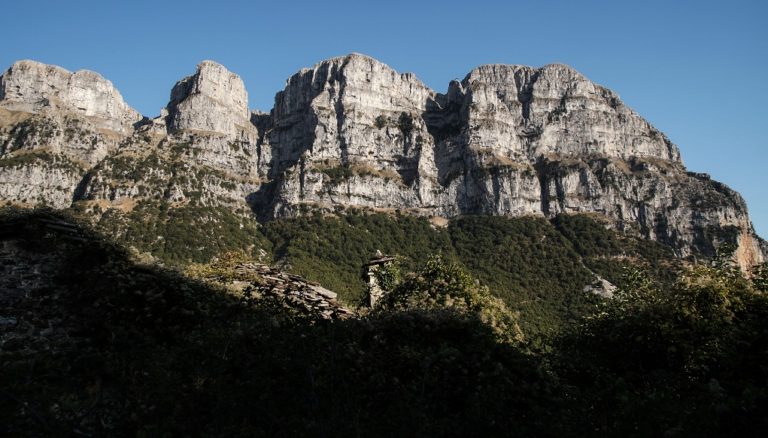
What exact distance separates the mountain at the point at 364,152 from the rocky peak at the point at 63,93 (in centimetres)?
44

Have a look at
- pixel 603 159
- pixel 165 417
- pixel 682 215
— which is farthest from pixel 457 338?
pixel 603 159

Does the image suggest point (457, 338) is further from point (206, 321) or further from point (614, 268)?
point (614, 268)

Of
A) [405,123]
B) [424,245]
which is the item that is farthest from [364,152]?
[424,245]

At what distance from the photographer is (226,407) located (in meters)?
7.83

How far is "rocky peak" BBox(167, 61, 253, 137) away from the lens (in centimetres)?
16550

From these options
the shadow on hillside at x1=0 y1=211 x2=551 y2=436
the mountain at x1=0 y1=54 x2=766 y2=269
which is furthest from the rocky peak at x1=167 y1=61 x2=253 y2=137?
the shadow on hillside at x1=0 y1=211 x2=551 y2=436

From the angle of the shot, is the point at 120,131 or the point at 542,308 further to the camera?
the point at 120,131

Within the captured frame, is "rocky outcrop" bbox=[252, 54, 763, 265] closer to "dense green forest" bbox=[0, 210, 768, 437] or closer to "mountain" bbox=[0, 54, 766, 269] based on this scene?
"mountain" bbox=[0, 54, 766, 269]

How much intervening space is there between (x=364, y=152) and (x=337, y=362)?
155 m

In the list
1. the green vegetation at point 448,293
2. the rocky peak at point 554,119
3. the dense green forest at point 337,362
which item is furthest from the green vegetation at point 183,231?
the dense green forest at point 337,362

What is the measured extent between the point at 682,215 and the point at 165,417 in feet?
527

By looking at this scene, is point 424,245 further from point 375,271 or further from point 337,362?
point 337,362

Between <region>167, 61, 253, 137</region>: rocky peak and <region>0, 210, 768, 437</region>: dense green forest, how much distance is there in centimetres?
16293

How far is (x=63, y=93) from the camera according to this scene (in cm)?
16912
